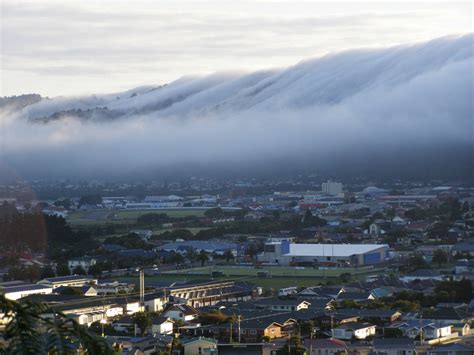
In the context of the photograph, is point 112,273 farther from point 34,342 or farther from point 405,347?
point 34,342

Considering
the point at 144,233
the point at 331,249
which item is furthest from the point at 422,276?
the point at 144,233

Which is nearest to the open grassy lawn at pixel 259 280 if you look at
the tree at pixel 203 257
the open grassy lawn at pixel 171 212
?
the tree at pixel 203 257

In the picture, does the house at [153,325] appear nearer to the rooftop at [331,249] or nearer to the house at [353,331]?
the house at [353,331]

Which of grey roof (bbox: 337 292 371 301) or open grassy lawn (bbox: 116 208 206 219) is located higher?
open grassy lawn (bbox: 116 208 206 219)

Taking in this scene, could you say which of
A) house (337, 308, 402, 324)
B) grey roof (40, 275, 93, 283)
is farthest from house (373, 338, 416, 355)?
grey roof (40, 275, 93, 283)

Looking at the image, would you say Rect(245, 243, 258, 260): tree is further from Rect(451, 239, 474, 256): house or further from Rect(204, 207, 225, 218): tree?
Rect(204, 207, 225, 218): tree

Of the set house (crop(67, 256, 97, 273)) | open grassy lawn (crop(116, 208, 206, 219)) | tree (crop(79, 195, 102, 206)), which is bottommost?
house (crop(67, 256, 97, 273))

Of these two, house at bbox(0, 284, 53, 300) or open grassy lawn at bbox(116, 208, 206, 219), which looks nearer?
house at bbox(0, 284, 53, 300)
